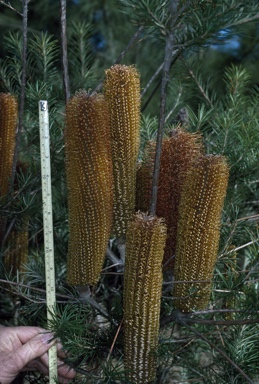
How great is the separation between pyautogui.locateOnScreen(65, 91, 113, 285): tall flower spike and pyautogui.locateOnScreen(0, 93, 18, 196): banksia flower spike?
0.23 meters

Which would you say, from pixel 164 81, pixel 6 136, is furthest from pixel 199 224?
pixel 6 136

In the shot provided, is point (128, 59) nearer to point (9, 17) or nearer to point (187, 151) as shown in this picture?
point (9, 17)

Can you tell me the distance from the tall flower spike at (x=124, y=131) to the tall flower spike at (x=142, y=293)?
2.8 inches

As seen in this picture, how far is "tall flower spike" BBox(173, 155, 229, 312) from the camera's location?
86 centimetres

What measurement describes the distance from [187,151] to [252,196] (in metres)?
0.56

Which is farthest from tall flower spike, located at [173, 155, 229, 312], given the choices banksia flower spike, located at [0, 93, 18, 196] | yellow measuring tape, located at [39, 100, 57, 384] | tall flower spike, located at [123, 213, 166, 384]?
banksia flower spike, located at [0, 93, 18, 196]

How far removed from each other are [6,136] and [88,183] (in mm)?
300

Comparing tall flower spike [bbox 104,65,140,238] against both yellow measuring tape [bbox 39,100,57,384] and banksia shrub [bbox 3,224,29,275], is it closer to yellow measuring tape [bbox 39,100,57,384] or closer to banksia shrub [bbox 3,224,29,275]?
yellow measuring tape [bbox 39,100,57,384]

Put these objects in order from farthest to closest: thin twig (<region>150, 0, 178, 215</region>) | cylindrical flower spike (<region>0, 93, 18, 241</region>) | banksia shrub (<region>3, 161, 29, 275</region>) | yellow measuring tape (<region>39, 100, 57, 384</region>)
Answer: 1. banksia shrub (<region>3, 161, 29, 275</region>)
2. cylindrical flower spike (<region>0, 93, 18, 241</region>)
3. yellow measuring tape (<region>39, 100, 57, 384</region>)
4. thin twig (<region>150, 0, 178, 215</region>)

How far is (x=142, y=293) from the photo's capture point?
877 mm

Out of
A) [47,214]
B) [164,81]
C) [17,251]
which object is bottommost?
[17,251]

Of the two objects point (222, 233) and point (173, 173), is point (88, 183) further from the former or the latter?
point (222, 233)

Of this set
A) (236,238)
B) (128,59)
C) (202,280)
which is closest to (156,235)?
(202,280)

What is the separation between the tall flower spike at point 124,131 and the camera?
0.92m
